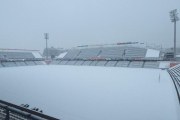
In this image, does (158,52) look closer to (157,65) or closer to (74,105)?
(157,65)

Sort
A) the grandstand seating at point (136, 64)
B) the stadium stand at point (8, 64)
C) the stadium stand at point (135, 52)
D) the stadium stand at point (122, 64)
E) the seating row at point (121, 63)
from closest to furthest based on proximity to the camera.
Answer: the seating row at point (121, 63) → the grandstand seating at point (136, 64) → the stadium stand at point (122, 64) → the stadium stand at point (8, 64) → the stadium stand at point (135, 52)

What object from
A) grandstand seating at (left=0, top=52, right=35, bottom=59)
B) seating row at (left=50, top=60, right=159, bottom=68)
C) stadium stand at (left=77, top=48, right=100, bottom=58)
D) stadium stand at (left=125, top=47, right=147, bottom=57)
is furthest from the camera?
stadium stand at (left=77, top=48, right=100, bottom=58)

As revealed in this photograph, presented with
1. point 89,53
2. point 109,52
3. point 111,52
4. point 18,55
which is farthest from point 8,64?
point 111,52

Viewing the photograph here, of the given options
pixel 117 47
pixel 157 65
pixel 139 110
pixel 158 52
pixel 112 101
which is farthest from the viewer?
pixel 117 47

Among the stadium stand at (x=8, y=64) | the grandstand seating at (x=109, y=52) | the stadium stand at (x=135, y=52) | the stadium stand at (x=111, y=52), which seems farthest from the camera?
the stadium stand at (x=111, y=52)

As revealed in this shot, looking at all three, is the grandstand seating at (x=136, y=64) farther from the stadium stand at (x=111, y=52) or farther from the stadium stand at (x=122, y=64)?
the stadium stand at (x=111, y=52)

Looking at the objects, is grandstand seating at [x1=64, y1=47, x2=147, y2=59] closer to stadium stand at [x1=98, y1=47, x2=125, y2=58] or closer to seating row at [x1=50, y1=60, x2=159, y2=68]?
stadium stand at [x1=98, y1=47, x2=125, y2=58]

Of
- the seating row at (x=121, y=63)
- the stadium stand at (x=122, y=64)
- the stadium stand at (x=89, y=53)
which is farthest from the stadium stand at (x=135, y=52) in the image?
the stadium stand at (x=89, y=53)

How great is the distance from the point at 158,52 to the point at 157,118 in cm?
2063

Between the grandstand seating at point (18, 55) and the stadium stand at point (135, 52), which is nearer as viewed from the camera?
the stadium stand at point (135, 52)

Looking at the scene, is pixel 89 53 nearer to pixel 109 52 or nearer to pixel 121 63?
pixel 109 52

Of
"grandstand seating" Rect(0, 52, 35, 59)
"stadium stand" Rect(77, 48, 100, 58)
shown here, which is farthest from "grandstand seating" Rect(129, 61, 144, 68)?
"grandstand seating" Rect(0, 52, 35, 59)

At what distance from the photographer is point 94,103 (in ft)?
13.2

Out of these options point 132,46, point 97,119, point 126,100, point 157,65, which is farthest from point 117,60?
point 97,119
